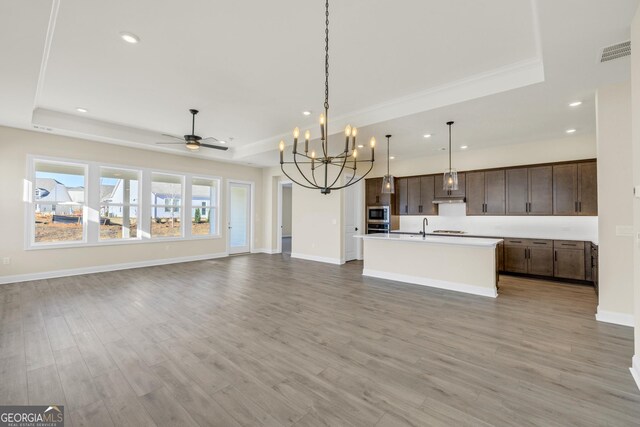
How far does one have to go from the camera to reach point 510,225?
20.3 ft

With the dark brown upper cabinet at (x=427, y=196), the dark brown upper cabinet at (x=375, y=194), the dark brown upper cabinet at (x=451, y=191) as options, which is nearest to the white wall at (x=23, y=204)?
the dark brown upper cabinet at (x=375, y=194)

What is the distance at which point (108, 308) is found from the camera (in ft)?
12.3

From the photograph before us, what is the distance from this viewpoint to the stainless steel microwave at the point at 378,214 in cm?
738

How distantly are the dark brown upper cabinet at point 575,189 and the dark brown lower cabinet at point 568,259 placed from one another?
63cm

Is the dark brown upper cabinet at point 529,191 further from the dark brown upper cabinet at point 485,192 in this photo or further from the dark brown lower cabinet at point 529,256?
the dark brown lower cabinet at point 529,256

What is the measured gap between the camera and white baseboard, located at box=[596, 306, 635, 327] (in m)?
3.19

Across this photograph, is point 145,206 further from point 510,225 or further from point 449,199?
point 510,225

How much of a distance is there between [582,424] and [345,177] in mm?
6203

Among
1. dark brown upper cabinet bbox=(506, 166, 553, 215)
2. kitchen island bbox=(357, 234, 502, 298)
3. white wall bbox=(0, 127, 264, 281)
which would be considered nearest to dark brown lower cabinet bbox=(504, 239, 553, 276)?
dark brown upper cabinet bbox=(506, 166, 553, 215)

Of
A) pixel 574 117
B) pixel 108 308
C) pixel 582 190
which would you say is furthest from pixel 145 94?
pixel 582 190

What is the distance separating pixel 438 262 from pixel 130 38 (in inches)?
208

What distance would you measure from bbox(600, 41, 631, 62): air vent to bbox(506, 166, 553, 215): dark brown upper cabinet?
133 inches

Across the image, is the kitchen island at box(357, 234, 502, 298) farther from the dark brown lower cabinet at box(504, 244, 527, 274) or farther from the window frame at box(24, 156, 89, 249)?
the window frame at box(24, 156, 89, 249)

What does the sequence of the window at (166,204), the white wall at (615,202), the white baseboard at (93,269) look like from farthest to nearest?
the window at (166,204) < the white baseboard at (93,269) < the white wall at (615,202)
